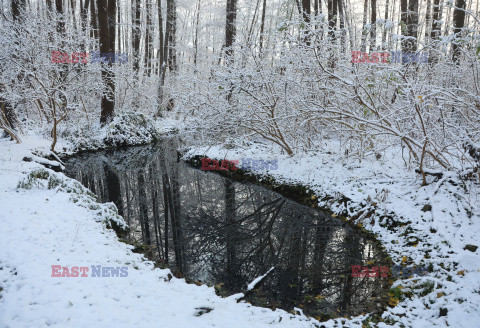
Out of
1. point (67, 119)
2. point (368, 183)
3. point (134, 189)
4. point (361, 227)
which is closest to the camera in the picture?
point (361, 227)

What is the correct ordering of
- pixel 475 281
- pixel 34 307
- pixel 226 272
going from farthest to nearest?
pixel 226 272
pixel 475 281
pixel 34 307

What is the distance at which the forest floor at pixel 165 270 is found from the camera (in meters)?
3.12

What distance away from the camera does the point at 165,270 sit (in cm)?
429

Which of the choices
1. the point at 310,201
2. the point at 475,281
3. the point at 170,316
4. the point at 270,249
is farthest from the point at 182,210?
the point at 475,281

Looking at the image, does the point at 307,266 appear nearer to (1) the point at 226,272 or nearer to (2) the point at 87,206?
(1) the point at 226,272

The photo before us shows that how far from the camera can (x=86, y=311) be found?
3.05 metres

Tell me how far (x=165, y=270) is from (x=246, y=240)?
6.51 ft

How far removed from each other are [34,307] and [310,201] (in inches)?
235

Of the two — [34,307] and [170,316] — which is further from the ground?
[34,307]

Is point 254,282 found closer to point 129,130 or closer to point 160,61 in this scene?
point 129,130

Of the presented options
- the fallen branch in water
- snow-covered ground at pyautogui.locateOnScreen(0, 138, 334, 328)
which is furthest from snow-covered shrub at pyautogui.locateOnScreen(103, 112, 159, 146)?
the fallen branch in water

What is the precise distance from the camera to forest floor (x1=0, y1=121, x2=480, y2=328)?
10.2 ft

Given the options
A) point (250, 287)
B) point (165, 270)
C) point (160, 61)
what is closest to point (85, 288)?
point (165, 270)

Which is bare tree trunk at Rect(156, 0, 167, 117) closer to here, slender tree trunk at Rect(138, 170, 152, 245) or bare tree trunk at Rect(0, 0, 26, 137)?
bare tree trunk at Rect(0, 0, 26, 137)
